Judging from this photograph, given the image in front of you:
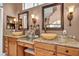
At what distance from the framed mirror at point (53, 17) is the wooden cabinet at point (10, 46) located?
1.67 feet

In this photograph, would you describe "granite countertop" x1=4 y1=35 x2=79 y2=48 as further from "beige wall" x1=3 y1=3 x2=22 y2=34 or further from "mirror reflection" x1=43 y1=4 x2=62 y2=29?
"beige wall" x1=3 y1=3 x2=22 y2=34

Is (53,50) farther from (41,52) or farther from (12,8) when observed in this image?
(12,8)

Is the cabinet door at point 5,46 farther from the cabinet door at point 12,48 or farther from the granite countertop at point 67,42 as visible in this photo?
the granite countertop at point 67,42

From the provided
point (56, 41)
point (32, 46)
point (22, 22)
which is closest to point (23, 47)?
point (32, 46)

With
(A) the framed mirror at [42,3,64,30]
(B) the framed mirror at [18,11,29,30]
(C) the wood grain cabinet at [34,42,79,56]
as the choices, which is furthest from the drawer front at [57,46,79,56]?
(B) the framed mirror at [18,11,29,30]

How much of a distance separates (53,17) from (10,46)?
77 cm

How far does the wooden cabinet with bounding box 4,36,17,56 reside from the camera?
1.89 m

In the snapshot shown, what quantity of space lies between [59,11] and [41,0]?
31cm

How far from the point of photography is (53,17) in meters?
A: 1.90

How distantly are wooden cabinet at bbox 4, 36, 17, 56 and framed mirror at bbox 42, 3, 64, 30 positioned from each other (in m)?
0.51

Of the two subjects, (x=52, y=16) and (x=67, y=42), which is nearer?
(x=67, y=42)

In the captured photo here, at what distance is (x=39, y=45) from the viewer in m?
1.90

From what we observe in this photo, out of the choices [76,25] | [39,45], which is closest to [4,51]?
[39,45]

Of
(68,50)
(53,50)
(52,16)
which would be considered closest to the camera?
(68,50)
